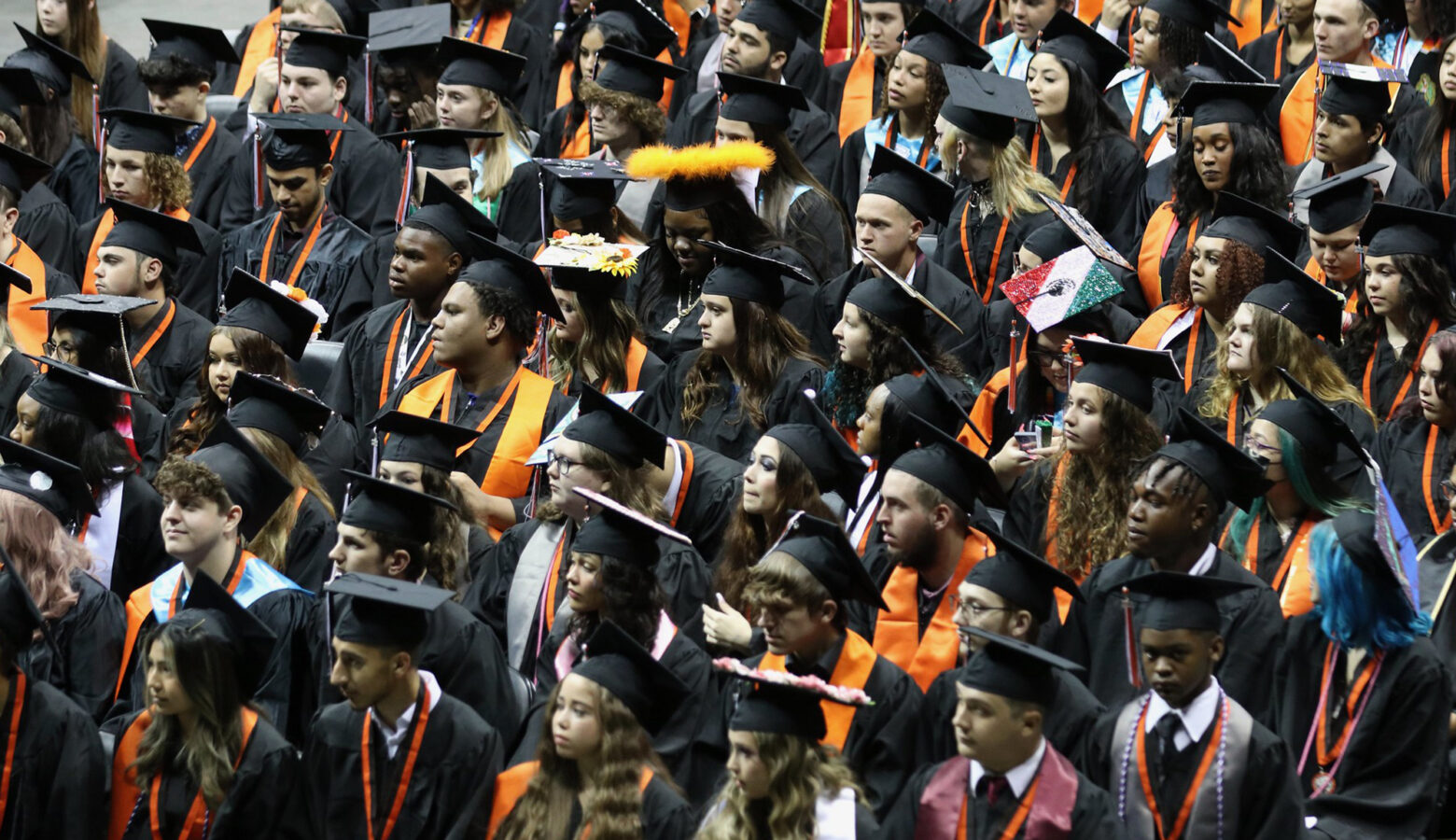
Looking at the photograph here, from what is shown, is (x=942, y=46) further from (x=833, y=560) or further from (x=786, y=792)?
(x=786, y=792)

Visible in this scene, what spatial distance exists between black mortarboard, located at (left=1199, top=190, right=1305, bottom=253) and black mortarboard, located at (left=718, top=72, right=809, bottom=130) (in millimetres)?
2125

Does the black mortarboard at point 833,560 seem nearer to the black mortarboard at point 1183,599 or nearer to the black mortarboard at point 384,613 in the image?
the black mortarboard at point 1183,599

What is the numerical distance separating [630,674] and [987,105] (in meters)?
3.75

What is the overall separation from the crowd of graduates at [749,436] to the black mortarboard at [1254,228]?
2.2 inches

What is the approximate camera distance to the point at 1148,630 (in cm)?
533

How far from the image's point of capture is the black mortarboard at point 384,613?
5.64 meters

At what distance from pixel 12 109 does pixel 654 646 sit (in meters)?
5.77

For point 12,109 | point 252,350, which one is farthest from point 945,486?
point 12,109

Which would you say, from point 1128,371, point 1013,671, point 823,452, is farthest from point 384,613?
point 1128,371

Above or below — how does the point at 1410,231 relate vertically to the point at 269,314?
above

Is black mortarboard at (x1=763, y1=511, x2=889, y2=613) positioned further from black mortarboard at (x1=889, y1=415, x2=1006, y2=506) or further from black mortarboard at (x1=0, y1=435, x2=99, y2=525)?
black mortarboard at (x1=0, y1=435, x2=99, y2=525)

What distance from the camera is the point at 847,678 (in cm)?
568

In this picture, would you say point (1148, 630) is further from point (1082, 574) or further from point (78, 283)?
point (78, 283)

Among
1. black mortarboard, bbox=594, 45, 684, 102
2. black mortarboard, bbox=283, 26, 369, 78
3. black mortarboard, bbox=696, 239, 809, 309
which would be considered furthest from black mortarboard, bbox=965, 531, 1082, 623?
black mortarboard, bbox=283, 26, 369, 78
